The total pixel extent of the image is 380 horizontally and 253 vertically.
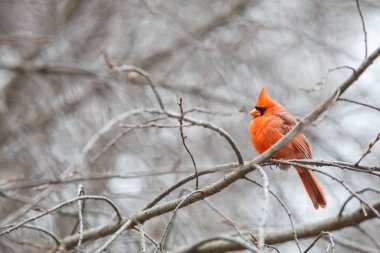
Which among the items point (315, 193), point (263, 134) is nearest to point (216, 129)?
point (263, 134)

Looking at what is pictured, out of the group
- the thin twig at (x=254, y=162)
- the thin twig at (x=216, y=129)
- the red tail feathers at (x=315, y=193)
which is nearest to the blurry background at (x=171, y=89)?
the red tail feathers at (x=315, y=193)

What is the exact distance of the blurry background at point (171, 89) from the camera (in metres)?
5.06

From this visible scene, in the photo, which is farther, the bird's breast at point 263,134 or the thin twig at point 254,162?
the bird's breast at point 263,134

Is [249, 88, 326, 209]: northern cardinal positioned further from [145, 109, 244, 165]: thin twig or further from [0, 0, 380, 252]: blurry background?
[145, 109, 244, 165]: thin twig

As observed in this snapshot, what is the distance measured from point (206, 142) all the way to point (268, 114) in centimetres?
199

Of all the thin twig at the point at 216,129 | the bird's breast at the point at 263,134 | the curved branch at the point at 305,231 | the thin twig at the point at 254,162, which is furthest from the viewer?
the bird's breast at the point at 263,134

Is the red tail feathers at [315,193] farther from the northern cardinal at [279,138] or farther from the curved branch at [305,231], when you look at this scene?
the curved branch at [305,231]

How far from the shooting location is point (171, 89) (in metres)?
5.95

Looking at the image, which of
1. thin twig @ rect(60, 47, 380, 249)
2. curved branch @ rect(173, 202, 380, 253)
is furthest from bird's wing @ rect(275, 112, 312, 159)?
thin twig @ rect(60, 47, 380, 249)

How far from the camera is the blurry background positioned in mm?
5059

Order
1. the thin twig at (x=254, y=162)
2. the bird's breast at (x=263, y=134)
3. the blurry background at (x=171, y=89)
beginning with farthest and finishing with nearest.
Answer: the blurry background at (x=171, y=89) < the bird's breast at (x=263, y=134) < the thin twig at (x=254, y=162)

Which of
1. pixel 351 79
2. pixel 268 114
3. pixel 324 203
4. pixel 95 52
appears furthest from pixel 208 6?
pixel 351 79

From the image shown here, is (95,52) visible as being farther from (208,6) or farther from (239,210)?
(239,210)

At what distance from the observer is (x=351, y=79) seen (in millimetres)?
2305
